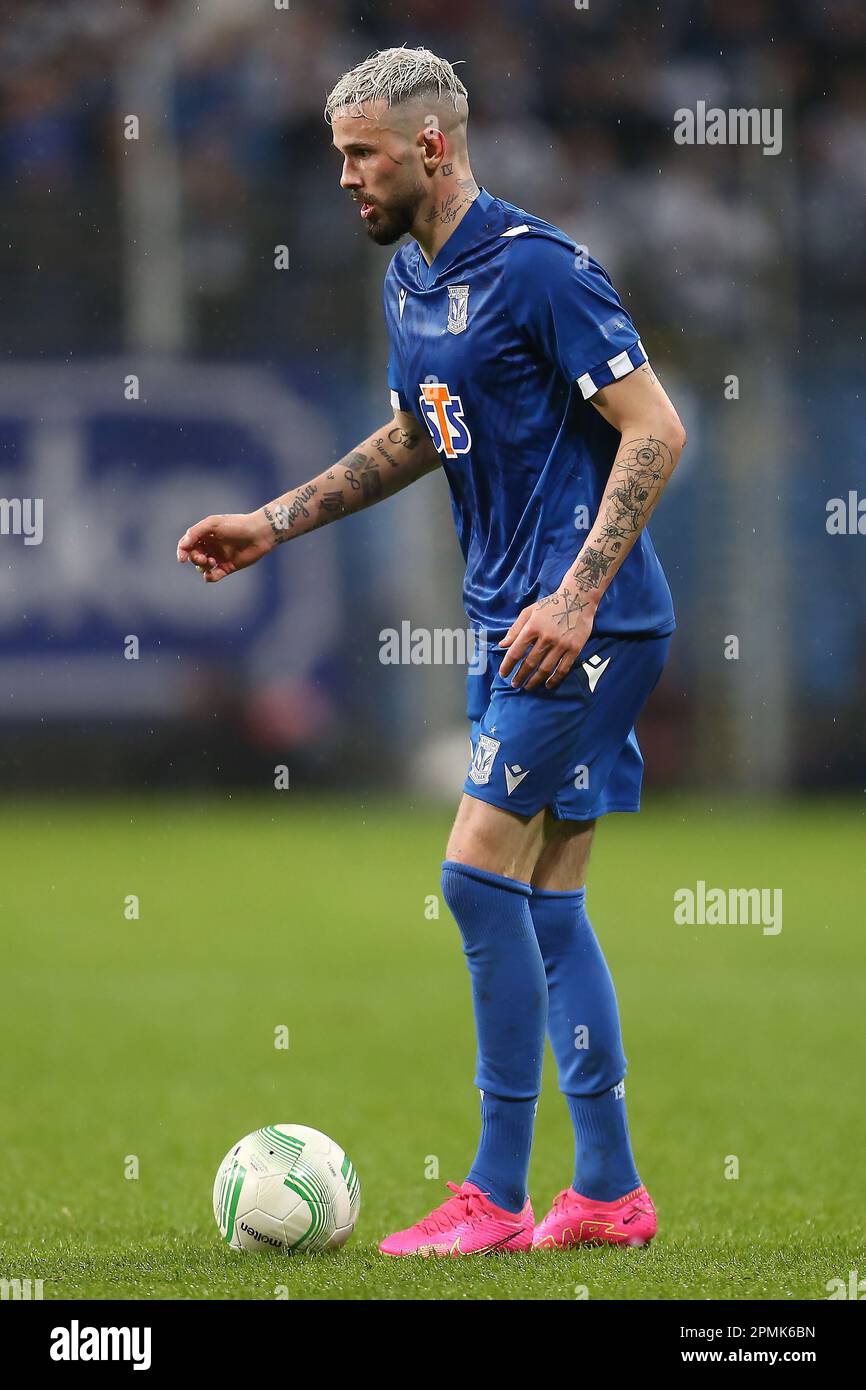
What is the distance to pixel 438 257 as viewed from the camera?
124 inches

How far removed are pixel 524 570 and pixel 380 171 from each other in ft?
2.25

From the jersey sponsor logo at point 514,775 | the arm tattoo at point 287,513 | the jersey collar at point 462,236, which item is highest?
the jersey collar at point 462,236

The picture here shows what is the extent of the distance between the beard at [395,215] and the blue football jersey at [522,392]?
78 mm

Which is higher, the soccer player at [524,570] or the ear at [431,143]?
the ear at [431,143]

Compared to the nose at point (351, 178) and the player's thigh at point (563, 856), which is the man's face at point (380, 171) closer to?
the nose at point (351, 178)

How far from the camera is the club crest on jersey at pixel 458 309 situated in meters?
3.10

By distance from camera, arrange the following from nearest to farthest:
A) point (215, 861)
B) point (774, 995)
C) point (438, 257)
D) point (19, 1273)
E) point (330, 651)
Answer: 1. point (19, 1273)
2. point (438, 257)
3. point (774, 995)
4. point (215, 861)
5. point (330, 651)

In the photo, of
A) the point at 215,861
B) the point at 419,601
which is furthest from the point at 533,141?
the point at 215,861

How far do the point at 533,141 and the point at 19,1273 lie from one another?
1168cm

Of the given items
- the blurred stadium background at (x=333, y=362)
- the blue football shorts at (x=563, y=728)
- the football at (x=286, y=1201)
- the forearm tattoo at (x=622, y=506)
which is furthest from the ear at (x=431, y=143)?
the blurred stadium background at (x=333, y=362)

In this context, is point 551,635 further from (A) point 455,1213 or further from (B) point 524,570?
(A) point 455,1213

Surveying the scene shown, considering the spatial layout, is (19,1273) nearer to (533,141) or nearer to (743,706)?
(743,706)

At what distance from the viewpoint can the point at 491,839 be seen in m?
3.07
